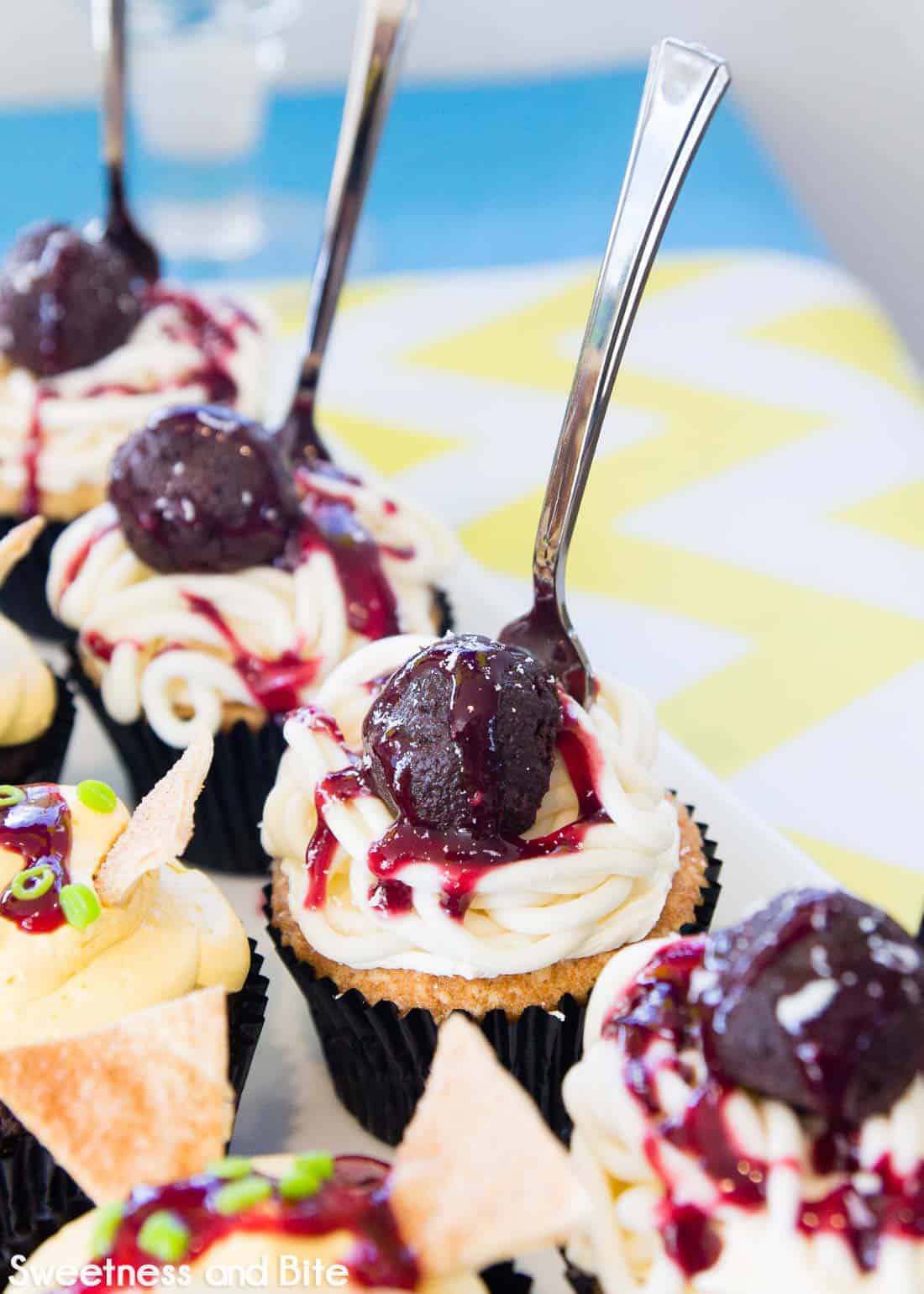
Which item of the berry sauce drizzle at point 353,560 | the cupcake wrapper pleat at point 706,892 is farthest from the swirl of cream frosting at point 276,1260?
the berry sauce drizzle at point 353,560

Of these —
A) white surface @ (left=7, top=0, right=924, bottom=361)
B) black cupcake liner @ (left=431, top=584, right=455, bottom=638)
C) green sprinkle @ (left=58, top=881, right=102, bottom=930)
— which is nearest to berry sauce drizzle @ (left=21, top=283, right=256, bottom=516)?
black cupcake liner @ (left=431, top=584, right=455, bottom=638)

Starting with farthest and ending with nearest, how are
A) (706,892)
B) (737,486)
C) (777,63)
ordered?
(777,63)
(737,486)
(706,892)

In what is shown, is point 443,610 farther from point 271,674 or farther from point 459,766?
point 459,766

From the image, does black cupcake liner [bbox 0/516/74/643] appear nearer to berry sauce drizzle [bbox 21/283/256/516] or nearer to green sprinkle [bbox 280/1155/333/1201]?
berry sauce drizzle [bbox 21/283/256/516]

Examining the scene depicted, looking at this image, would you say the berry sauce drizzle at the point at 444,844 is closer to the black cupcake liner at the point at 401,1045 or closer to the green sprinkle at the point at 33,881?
the black cupcake liner at the point at 401,1045

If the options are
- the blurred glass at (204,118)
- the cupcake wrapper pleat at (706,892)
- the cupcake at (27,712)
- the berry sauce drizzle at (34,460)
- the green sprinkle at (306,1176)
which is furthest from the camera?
the blurred glass at (204,118)

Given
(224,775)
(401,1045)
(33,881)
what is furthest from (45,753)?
(401,1045)
